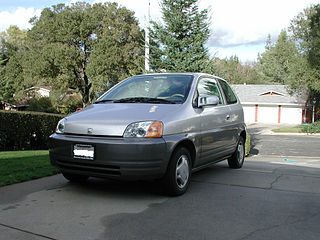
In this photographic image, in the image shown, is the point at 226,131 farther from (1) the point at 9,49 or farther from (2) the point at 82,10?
(1) the point at 9,49

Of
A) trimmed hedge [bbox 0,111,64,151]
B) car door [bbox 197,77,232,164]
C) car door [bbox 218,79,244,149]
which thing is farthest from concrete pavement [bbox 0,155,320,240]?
trimmed hedge [bbox 0,111,64,151]

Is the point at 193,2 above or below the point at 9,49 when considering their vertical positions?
below

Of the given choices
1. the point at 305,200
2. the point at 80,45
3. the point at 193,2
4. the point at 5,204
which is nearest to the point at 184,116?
the point at 305,200

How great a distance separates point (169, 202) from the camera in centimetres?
458

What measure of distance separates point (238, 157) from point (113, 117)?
373 cm

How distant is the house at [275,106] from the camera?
44.8 metres

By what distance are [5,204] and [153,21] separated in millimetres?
12198

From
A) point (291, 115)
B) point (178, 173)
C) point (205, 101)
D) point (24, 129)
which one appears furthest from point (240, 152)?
point (291, 115)

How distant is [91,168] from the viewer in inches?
176

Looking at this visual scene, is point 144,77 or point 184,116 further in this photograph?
point 144,77

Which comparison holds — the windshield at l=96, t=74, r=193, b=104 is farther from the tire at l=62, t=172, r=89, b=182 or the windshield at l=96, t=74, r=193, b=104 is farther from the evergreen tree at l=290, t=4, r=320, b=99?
the evergreen tree at l=290, t=4, r=320, b=99

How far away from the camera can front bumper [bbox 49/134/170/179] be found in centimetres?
428

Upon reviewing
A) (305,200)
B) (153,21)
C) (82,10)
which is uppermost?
(82,10)

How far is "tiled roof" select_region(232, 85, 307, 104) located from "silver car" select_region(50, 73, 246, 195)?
40.7 m
